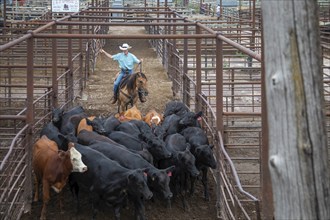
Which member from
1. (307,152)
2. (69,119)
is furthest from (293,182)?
(69,119)

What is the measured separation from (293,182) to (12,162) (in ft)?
15.5

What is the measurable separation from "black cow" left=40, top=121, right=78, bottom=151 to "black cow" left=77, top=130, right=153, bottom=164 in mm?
120

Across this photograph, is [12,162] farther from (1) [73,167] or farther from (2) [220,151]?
(2) [220,151]

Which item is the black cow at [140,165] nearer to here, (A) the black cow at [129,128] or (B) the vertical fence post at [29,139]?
(B) the vertical fence post at [29,139]

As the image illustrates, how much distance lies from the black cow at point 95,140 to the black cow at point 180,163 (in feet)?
1.06

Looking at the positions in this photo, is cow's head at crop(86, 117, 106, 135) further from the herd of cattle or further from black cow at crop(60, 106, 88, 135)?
black cow at crop(60, 106, 88, 135)

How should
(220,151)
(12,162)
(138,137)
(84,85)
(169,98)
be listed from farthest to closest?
(84,85) < (169,98) < (138,137) < (220,151) < (12,162)

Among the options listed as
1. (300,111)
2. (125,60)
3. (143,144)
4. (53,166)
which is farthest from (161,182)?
(125,60)

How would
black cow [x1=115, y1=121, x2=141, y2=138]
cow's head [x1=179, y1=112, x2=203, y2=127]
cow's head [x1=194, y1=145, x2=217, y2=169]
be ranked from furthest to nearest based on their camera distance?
1. cow's head [x1=179, y1=112, x2=203, y2=127]
2. black cow [x1=115, y1=121, x2=141, y2=138]
3. cow's head [x1=194, y1=145, x2=217, y2=169]

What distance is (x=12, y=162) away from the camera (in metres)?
6.26

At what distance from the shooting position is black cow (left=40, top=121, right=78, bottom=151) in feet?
24.7

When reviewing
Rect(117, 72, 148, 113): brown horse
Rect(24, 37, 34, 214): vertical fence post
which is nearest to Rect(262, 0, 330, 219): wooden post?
Rect(24, 37, 34, 214): vertical fence post

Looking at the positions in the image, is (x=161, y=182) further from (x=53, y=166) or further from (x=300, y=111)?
(x=300, y=111)

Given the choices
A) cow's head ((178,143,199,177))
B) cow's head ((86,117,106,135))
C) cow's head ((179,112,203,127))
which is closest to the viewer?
cow's head ((178,143,199,177))
